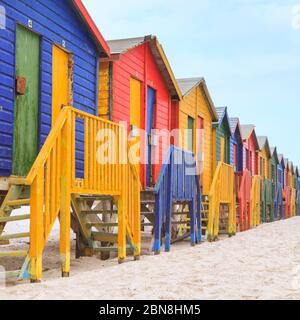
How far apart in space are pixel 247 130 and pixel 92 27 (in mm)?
18000

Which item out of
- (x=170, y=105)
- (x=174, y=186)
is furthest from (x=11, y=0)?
(x=170, y=105)

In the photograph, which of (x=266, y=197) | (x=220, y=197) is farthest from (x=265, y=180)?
(x=220, y=197)

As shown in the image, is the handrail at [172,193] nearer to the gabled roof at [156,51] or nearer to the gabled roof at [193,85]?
the gabled roof at [156,51]

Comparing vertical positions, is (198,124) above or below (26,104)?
above

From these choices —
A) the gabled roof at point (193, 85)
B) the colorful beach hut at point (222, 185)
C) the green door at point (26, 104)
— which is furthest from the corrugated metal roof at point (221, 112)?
the green door at point (26, 104)

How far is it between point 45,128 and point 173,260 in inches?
118

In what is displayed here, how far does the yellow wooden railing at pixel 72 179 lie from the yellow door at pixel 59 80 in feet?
4.41

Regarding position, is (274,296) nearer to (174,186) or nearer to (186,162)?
(174,186)

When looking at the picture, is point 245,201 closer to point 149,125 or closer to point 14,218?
point 149,125

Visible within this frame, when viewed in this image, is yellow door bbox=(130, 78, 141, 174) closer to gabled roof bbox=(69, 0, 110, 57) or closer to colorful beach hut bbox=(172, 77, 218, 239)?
gabled roof bbox=(69, 0, 110, 57)

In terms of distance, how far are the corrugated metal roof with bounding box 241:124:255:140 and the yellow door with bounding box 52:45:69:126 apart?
681 inches

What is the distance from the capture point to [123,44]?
11.5 metres

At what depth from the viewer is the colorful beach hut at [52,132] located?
6.30 meters

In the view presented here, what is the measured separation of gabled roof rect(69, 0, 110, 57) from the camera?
9102 millimetres
